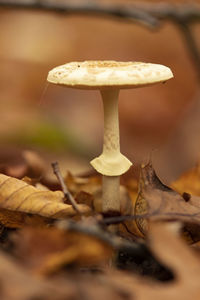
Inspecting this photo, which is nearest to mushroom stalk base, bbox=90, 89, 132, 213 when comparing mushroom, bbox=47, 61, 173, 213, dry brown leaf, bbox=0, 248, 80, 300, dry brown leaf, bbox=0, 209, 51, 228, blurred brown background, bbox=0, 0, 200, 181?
mushroom, bbox=47, 61, 173, 213

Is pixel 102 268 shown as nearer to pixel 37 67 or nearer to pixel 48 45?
pixel 37 67

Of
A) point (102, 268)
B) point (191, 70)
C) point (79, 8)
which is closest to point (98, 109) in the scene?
point (191, 70)

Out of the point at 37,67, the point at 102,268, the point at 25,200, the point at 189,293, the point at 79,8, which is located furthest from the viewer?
the point at 37,67

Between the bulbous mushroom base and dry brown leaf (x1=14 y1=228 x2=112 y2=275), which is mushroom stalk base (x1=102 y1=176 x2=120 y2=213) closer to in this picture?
the bulbous mushroom base

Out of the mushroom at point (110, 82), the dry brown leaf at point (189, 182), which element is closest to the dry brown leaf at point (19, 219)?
the mushroom at point (110, 82)

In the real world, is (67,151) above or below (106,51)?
below

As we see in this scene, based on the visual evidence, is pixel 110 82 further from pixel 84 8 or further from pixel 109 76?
pixel 84 8

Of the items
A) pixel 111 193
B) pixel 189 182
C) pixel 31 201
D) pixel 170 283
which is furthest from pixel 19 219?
pixel 189 182
